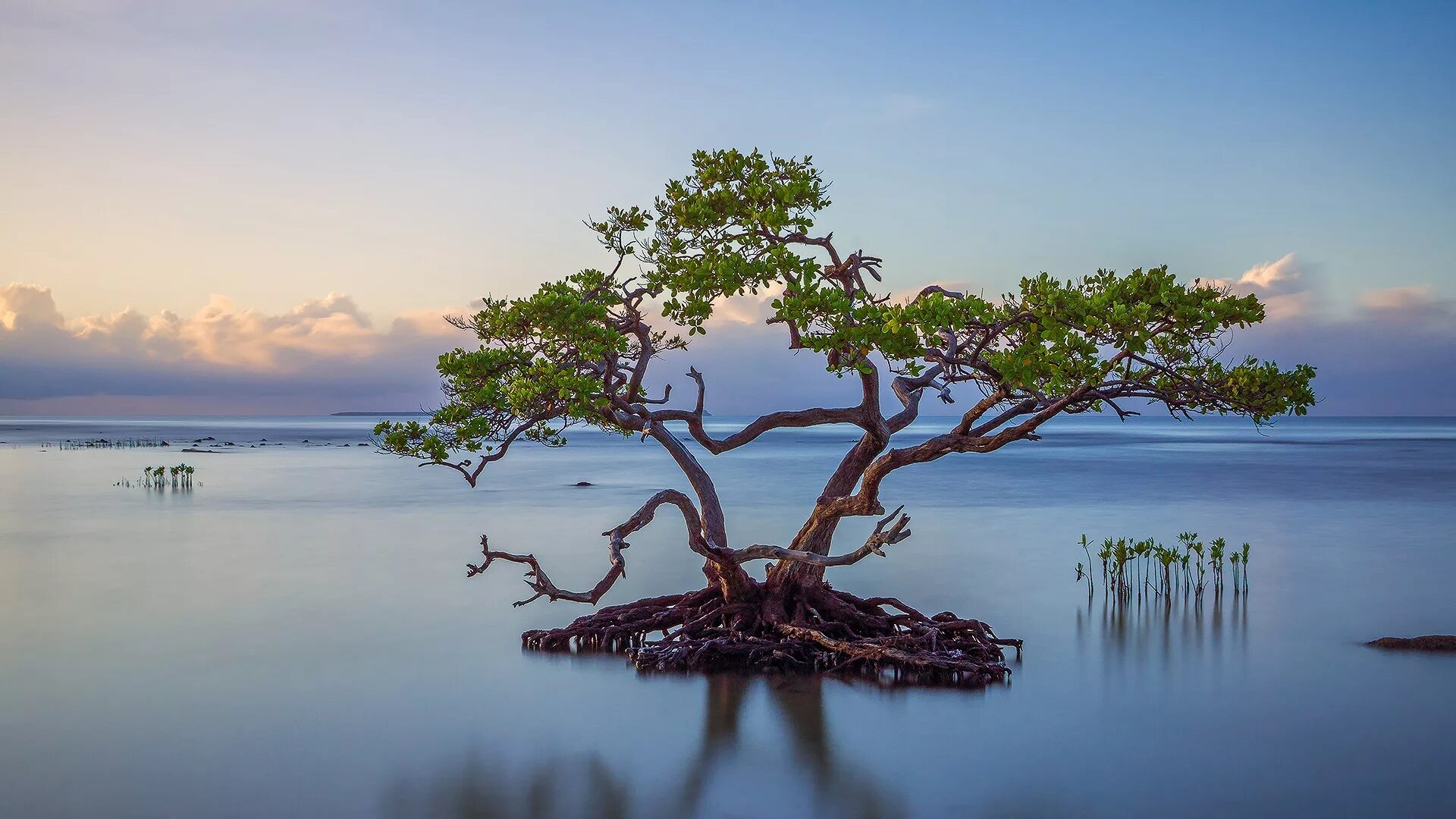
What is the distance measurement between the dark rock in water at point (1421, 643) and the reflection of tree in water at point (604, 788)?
8667mm

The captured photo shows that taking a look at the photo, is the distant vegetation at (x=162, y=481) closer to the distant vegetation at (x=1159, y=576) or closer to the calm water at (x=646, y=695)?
the calm water at (x=646, y=695)

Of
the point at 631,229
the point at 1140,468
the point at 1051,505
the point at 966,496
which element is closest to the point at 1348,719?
the point at 631,229

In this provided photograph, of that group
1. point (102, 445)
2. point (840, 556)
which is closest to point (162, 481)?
point (840, 556)

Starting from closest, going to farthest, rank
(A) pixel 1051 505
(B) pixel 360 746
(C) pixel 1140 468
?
(B) pixel 360 746, (A) pixel 1051 505, (C) pixel 1140 468

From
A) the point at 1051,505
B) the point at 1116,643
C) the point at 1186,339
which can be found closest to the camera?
the point at 1186,339

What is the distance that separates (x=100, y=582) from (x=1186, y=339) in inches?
750

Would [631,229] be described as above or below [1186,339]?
above

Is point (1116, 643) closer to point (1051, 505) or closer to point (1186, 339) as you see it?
point (1186, 339)

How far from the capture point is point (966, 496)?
37312mm

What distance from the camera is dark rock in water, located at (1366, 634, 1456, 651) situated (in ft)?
44.5

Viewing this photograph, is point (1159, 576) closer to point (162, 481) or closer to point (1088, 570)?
point (1088, 570)

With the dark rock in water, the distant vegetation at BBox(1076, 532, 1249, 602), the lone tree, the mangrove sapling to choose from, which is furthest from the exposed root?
the dark rock in water

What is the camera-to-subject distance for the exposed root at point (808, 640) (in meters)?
11.6

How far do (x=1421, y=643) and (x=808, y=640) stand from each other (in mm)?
8479
